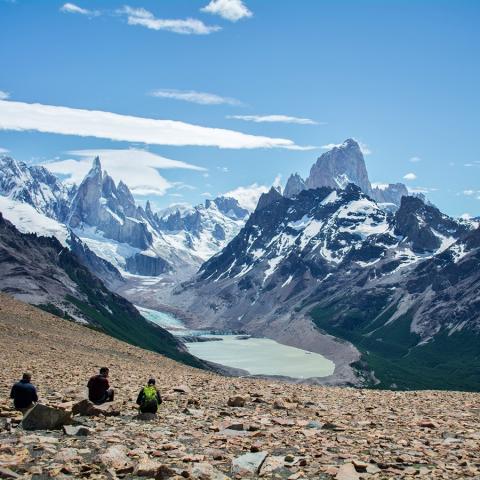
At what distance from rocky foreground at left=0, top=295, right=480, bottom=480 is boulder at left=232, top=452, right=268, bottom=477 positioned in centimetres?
4

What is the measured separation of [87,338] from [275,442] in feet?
215

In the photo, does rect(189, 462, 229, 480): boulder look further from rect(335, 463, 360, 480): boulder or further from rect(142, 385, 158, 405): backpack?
rect(142, 385, 158, 405): backpack

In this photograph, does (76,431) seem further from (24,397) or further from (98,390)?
(98,390)

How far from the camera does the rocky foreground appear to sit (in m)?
22.5

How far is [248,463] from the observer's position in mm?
23344

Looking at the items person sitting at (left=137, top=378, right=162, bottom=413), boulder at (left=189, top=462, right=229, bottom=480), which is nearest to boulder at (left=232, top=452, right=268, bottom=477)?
boulder at (left=189, top=462, right=229, bottom=480)

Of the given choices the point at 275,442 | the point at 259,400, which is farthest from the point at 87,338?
the point at 275,442

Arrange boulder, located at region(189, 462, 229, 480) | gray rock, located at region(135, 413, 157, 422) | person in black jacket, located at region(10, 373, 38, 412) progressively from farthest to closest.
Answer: gray rock, located at region(135, 413, 157, 422), person in black jacket, located at region(10, 373, 38, 412), boulder, located at region(189, 462, 229, 480)

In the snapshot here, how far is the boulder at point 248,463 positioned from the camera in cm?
2264

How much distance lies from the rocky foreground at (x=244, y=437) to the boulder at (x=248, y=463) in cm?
4

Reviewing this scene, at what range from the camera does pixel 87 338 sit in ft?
292

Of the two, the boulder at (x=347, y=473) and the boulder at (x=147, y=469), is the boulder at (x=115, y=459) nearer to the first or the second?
the boulder at (x=147, y=469)

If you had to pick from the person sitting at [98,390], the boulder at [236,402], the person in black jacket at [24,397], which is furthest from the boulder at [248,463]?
the boulder at [236,402]

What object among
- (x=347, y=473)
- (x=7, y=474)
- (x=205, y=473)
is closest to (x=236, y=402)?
(x=205, y=473)
